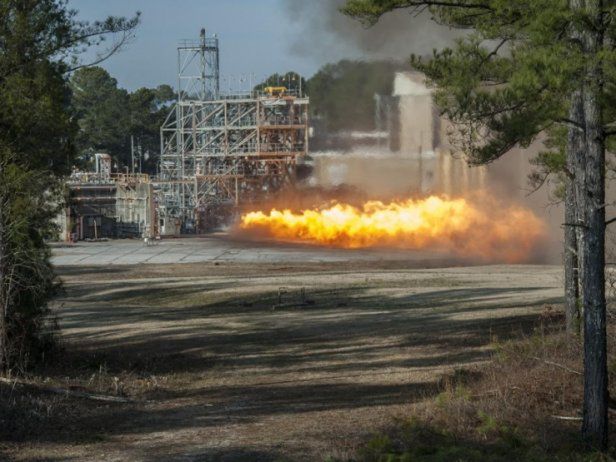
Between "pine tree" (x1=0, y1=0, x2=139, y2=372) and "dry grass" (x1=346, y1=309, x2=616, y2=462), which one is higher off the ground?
"pine tree" (x1=0, y1=0, x2=139, y2=372)

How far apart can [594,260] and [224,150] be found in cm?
7461

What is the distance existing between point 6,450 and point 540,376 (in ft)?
25.5

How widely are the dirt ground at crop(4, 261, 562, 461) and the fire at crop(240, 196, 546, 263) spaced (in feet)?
46.1

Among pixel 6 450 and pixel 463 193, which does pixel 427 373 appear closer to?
pixel 6 450

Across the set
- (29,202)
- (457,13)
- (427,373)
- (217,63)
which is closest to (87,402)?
(29,202)

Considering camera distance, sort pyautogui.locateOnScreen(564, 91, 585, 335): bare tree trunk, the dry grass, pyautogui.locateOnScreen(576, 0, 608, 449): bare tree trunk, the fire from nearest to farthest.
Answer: the dry grass < pyautogui.locateOnScreen(576, 0, 608, 449): bare tree trunk < pyautogui.locateOnScreen(564, 91, 585, 335): bare tree trunk < the fire

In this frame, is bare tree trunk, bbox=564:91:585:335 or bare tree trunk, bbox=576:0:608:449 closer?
bare tree trunk, bbox=576:0:608:449

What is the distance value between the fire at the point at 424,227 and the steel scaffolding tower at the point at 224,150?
21.2ft

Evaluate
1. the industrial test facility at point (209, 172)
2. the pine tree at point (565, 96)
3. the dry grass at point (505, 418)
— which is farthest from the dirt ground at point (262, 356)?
the industrial test facility at point (209, 172)

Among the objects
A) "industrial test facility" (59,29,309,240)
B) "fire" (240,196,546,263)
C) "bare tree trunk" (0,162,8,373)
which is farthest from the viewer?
"industrial test facility" (59,29,309,240)

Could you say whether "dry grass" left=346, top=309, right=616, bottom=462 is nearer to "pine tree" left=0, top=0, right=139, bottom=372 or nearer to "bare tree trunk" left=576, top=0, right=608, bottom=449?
"bare tree trunk" left=576, top=0, right=608, bottom=449

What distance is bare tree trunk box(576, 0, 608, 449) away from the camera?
1283 cm

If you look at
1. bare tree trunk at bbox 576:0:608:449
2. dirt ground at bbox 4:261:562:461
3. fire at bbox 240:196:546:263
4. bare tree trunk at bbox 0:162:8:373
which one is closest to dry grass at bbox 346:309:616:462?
bare tree trunk at bbox 576:0:608:449

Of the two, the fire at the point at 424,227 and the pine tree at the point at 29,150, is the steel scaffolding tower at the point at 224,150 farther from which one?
the pine tree at the point at 29,150
